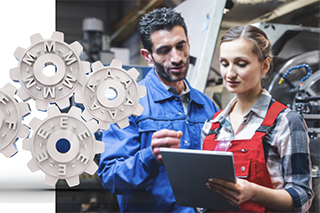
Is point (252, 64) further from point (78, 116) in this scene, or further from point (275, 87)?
point (78, 116)

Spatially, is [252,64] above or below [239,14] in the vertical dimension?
below

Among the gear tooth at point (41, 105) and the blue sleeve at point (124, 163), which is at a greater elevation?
the gear tooth at point (41, 105)

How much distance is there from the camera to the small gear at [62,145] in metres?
1.19

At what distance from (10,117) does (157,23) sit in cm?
Result: 62

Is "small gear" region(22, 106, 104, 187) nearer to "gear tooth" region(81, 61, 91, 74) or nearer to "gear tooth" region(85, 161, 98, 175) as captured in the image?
"gear tooth" region(85, 161, 98, 175)

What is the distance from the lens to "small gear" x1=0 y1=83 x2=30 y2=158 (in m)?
1.19

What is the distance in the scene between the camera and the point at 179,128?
50.8 inches

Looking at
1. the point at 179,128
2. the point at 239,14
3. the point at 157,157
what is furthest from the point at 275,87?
the point at 157,157


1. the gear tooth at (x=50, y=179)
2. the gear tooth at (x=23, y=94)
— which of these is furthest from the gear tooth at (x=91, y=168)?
the gear tooth at (x=23, y=94)

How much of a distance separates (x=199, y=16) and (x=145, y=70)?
36 cm

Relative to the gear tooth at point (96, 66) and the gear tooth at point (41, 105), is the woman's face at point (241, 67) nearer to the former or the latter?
the gear tooth at point (96, 66)

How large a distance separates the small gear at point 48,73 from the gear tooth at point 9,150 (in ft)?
0.54

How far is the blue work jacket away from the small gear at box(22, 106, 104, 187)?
8 centimetres

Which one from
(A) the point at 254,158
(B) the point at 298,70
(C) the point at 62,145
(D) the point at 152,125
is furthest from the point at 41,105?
(B) the point at 298,70
